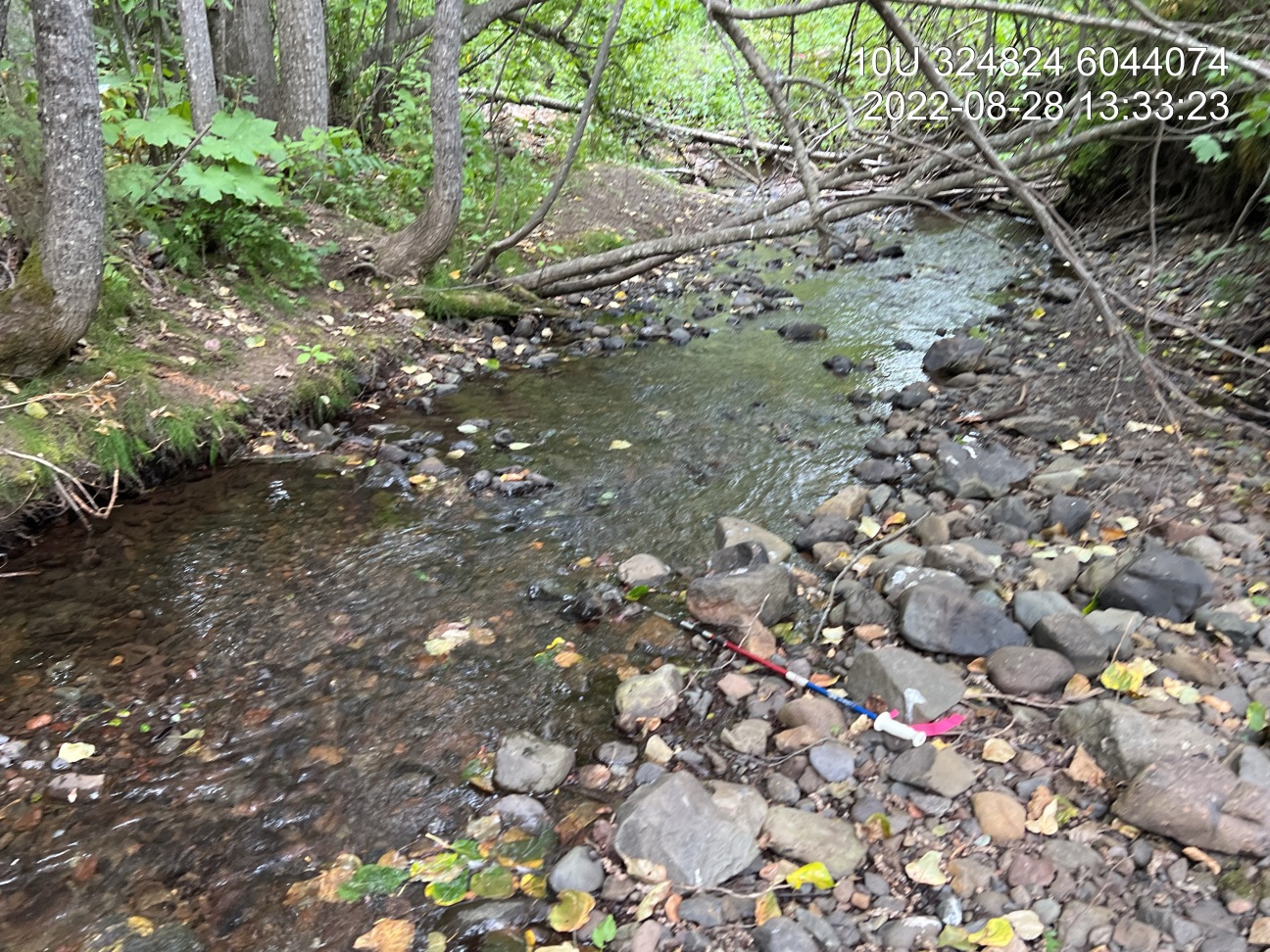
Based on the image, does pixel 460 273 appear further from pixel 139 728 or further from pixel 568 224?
pixel 139 728

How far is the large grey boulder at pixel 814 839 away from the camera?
2443 millimetres

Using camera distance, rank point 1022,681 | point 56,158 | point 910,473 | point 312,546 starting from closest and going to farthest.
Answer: point 1022,681 → point 56,158 → point 312,546 → point 910,473

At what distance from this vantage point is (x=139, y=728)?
9.82ft

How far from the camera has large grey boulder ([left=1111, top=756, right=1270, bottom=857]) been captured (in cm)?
226

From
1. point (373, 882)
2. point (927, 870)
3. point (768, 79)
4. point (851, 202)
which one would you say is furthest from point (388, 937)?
point (851, 202)

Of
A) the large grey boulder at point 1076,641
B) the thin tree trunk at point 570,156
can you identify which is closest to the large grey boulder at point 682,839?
the large grey boulder at point 1076,641

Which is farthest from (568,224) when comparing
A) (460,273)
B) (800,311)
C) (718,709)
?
(718,709)

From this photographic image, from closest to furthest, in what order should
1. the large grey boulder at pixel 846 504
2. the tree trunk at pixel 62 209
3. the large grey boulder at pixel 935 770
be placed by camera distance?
the large grey boulder at pixel 935 770 → the tree trunk at pixel 62 209 → the large grey boulder at pixel 846 504

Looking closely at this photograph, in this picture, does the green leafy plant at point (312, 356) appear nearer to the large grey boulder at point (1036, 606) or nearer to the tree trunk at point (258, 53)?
the tree trunk at point (258, 53)

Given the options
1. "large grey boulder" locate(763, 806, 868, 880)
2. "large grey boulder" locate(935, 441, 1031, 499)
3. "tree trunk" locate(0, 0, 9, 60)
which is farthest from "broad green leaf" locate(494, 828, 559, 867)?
"tree trunk" locate(0, 0, 9, 60)

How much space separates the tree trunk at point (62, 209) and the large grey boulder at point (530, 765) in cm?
Answer: 334

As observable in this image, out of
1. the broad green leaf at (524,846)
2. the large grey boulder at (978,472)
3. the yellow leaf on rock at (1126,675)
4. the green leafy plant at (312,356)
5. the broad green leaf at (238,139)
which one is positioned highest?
A: the broad green leaf at (238,139)

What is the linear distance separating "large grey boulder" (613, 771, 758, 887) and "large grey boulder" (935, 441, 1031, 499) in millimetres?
2860

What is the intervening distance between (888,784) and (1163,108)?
16.0ft
